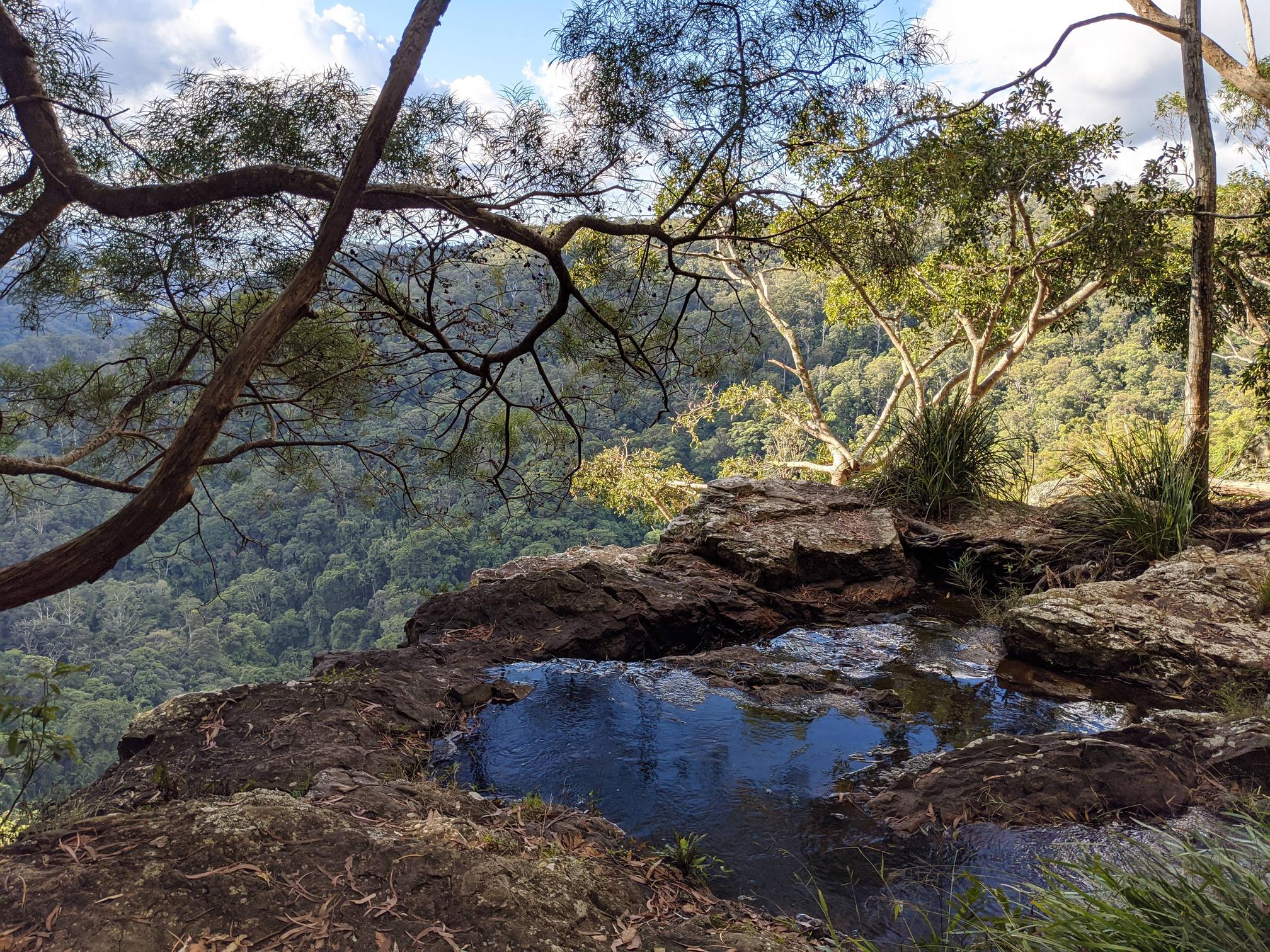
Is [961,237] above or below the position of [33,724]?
above

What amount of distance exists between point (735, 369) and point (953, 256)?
3.77 meters

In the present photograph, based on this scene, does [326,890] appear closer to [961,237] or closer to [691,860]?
[691,860]

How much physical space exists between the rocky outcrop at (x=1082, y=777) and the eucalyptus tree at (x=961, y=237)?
102 inches

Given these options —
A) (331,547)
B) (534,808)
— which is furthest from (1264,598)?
(331,547)

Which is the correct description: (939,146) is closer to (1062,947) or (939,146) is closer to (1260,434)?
(1260,434)

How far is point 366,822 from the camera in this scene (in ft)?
7.34

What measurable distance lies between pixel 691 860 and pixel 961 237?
21.5ft

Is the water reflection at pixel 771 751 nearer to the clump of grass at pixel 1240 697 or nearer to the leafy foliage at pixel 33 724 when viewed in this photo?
the clump of grass at pixel 1240 697

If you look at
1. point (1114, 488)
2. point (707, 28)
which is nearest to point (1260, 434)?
point (1114, 488)

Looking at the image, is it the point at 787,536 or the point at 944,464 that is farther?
the point at 944,464

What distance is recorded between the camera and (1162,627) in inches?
161

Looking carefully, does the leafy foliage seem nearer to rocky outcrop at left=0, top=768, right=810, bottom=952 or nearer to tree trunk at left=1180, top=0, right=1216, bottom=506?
rocky outcrop at left=0, top=768, right=810, bottom=952

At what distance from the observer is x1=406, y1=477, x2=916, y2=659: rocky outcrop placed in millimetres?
4641

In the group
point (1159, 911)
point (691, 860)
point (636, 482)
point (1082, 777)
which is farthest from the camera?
point (636, 482)
